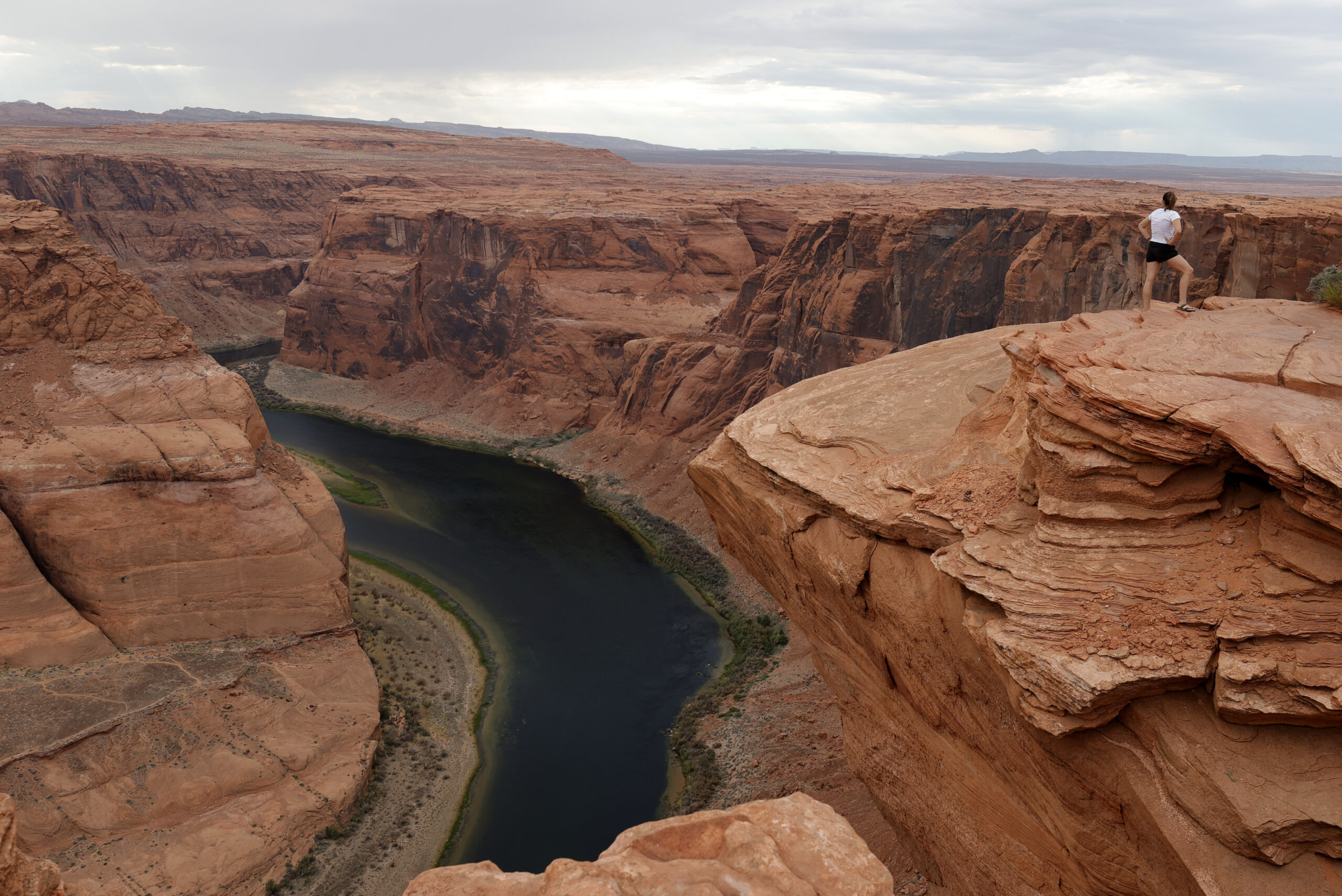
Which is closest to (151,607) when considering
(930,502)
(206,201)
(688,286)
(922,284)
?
(930,502)

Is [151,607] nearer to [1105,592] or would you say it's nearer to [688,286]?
[1105,592]

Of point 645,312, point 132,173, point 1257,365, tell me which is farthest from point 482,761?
point 132,173

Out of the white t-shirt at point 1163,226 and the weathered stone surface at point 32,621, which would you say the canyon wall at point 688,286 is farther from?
the weathered stone surface at point 32,621

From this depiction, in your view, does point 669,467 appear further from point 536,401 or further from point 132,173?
point 132,173

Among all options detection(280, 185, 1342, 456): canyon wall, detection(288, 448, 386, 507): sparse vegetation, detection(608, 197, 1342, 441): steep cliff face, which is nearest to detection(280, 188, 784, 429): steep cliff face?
detection(280, 185, 1342, 456): canyon wall

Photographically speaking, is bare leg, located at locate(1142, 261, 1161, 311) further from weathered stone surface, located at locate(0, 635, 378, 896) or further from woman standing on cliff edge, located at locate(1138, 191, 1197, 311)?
weathered stone surface, located at locate(0, 635, 378, 896)

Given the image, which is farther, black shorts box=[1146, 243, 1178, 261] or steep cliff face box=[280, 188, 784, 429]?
steep cliff face box=[280, 188, 784, 429]

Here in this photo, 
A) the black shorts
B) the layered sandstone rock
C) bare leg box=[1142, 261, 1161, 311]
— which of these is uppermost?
the black shorts

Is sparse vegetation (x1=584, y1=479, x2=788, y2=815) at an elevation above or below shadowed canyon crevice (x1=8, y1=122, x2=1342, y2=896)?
below
